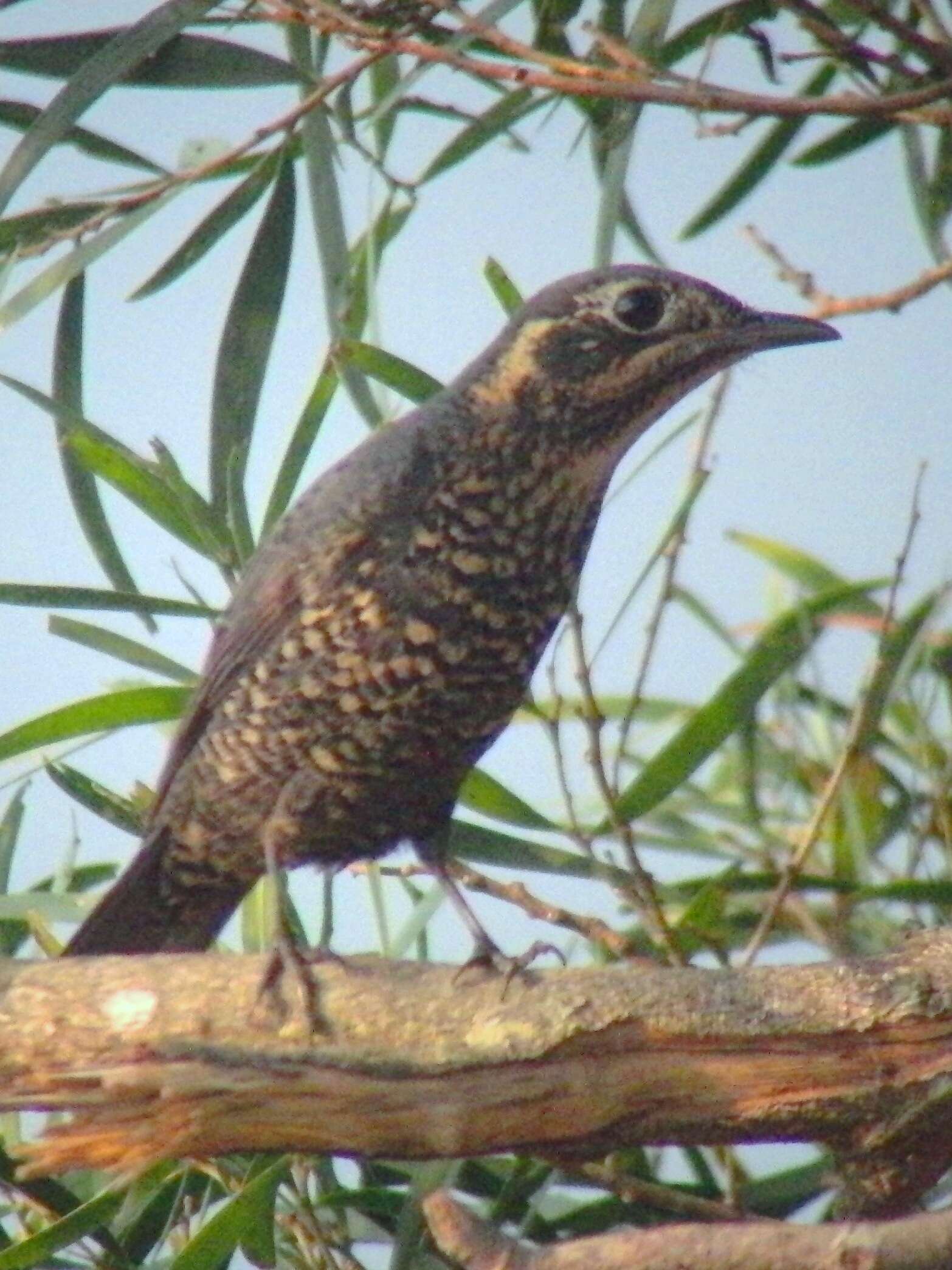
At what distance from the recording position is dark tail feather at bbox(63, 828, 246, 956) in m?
2.42

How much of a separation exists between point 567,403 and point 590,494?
0.11 m

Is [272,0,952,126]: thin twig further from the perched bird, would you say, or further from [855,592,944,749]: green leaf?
[855,592,944,749]: green leaf

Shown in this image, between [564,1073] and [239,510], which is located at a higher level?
[239,510]

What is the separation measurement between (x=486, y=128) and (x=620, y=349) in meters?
0.44

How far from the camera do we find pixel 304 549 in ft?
7.41

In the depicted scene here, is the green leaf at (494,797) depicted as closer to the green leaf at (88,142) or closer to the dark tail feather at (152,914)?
the dark tail feather at (152,914)

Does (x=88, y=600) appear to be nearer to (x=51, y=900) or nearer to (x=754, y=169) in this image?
(x=51, y=900)

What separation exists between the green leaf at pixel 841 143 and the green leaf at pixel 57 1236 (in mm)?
1753

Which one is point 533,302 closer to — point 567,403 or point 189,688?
point 567,403

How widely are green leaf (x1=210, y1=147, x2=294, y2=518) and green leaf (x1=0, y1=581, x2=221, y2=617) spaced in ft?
0.46

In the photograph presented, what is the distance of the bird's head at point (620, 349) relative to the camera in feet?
7.27

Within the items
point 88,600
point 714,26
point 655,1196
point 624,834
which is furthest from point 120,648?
point 714,26

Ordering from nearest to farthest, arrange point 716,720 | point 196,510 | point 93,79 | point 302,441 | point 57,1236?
point 57,1236 < point 93,79 < point 716,720 < point 196,510 < point 302,441

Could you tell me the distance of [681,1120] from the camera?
171 centimetres
